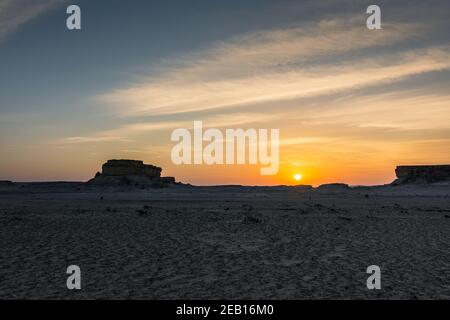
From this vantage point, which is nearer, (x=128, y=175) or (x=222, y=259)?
(x=222, y=259)

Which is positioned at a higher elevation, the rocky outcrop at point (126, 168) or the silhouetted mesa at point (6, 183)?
the rocky outcrop at point (126, 168)

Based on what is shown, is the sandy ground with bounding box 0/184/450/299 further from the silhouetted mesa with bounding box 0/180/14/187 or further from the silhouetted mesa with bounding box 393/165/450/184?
the silhouetted mesa with bounding box 0/180/14/187

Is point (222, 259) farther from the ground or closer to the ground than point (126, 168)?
closer to the ground

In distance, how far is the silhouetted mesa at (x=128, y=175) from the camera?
101 m

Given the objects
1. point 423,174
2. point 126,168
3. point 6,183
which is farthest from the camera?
point 6,183

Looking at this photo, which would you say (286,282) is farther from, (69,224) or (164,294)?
(69,224)

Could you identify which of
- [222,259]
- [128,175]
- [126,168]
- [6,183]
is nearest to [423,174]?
[128,175]

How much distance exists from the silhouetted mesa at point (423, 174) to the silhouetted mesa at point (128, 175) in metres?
59.7

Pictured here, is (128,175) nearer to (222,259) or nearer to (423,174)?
(423,174)

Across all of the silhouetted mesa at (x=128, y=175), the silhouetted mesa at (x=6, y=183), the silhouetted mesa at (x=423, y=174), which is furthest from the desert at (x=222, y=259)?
the silhouetted mesa at (x=6, y=183)

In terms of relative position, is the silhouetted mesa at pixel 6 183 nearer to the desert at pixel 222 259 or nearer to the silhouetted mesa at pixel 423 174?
the silhouetted mesa at pixel 423 174

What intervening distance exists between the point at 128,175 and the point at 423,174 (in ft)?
239

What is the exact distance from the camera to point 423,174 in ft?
344

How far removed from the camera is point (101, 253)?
13555 millimetres
